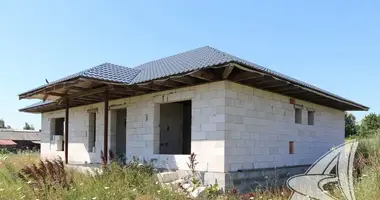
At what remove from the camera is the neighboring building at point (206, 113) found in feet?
29.1

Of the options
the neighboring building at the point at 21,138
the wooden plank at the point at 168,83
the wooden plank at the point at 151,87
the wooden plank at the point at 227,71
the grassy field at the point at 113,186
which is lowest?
the neighboring building at the point at 21,138

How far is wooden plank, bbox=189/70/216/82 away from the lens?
8.49 metres

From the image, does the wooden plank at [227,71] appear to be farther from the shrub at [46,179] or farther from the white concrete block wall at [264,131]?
the shrub at [46,179]

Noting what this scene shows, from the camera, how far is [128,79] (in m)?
10.7

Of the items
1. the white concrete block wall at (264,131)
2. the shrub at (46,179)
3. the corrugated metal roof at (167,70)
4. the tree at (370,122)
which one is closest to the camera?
the shrub at (46,179)

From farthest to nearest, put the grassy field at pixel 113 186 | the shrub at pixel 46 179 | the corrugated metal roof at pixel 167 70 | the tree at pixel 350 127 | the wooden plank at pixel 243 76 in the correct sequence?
the tree at pixel 350 127
the corrugated metal roof at pixel 167 70
the wooden plank at pixel 243 76
the shrub at pixel 46 179
the grassy field at pixel 113 186

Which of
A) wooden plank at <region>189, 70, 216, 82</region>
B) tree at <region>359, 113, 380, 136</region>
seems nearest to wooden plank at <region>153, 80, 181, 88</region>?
wooden plank at <region>189, 70, 216, 82</region>

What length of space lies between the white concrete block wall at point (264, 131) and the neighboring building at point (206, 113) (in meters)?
0.03

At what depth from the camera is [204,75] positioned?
8.73m

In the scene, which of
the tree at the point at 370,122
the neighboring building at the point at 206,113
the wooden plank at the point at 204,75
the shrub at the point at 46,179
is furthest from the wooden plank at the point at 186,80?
the tree at the point at 370,122

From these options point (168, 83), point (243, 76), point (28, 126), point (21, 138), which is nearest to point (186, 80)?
point (168, 83)

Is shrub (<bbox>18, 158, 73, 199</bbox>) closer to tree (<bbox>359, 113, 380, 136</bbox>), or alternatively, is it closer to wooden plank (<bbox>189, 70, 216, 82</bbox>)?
wooden plank (<bbox>189, 70, 216, 82</bbox>)

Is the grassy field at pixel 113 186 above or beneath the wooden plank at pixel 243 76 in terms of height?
beneath

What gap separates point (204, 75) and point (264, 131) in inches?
111
